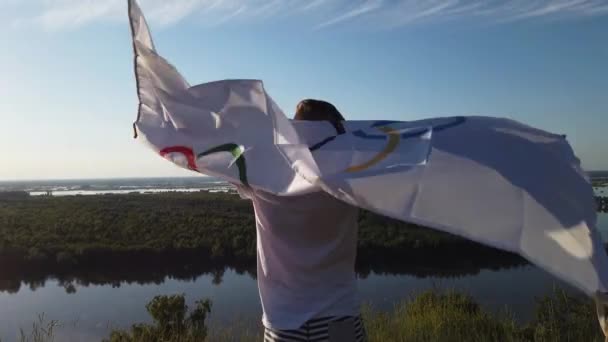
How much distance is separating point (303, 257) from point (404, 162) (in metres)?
0.39

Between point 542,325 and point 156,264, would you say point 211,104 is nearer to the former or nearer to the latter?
point 542,325

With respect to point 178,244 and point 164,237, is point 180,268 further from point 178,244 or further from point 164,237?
point 164,237

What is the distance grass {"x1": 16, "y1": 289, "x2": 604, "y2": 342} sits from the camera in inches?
156

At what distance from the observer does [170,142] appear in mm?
1624

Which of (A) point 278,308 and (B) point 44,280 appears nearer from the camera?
(A) point 278,308

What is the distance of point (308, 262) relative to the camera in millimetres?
1475

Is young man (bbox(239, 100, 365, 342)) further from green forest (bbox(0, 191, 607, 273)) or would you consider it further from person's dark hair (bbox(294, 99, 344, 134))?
green forest (bbox(0, 191, 607, 273))

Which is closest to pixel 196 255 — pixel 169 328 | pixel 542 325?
pixel 169 328

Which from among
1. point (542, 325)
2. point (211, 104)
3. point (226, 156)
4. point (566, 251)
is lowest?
point (542, 325)

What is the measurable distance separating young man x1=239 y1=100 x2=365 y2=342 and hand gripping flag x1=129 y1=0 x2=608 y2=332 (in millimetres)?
77

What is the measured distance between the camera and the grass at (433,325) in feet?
13.0

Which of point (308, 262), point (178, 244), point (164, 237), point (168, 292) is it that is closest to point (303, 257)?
point (308, 262)

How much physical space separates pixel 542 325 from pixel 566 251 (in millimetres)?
3223

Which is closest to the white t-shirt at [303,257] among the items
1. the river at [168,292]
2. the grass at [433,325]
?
the grass at [433,325]
